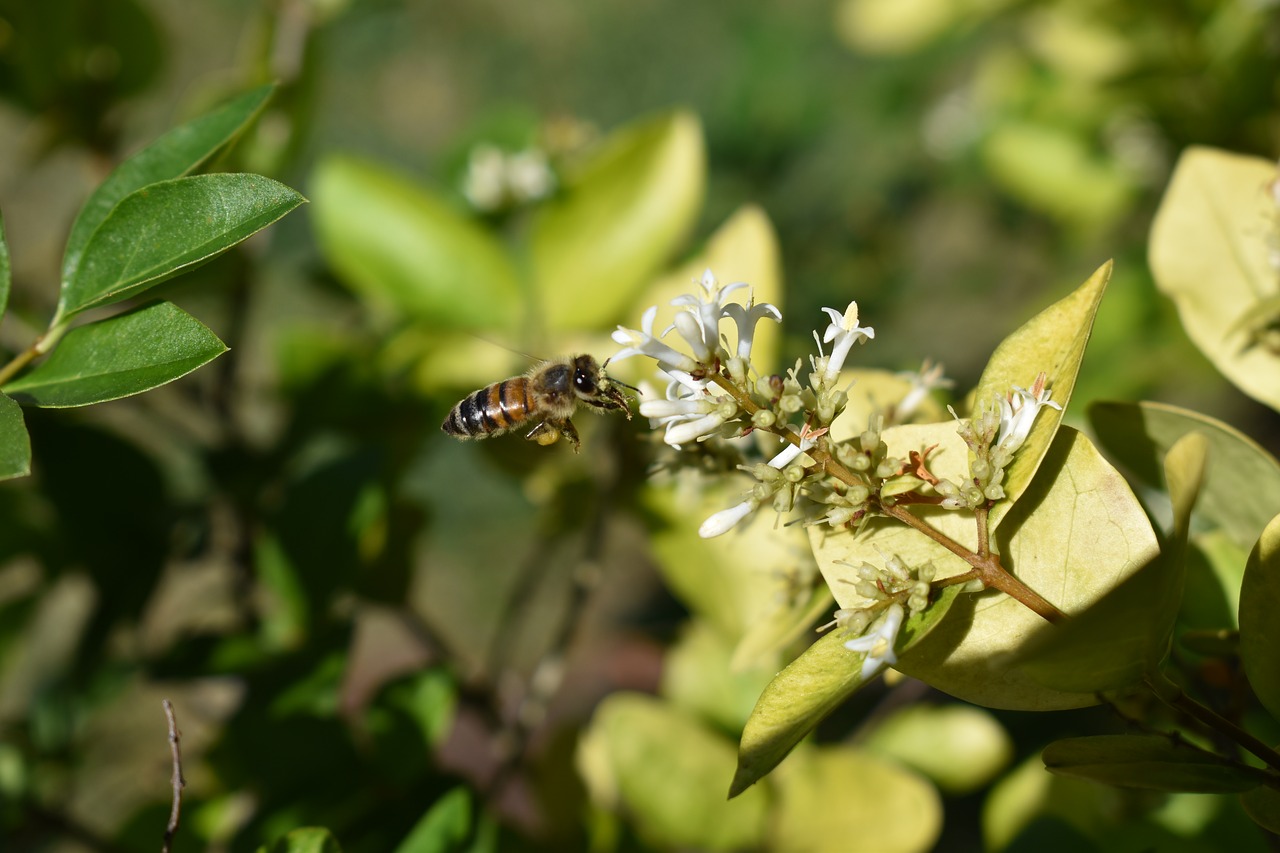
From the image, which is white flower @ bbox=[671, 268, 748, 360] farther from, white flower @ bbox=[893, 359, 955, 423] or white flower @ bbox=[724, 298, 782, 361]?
white flower @ bbox=[893, 359, 955, 423]

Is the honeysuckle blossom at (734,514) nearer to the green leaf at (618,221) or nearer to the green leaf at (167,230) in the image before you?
the green leaf at (167,230)

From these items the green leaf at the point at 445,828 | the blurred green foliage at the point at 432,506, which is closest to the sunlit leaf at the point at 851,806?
the blurred green foliage at the point at 432,506

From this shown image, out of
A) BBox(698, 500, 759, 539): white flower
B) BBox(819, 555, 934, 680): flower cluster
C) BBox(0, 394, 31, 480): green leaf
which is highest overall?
BBox(0, 394, 31, 480): green leaf

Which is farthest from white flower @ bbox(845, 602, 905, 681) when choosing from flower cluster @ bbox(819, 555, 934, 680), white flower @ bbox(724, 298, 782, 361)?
white flower @ bbox(724, 298, 782, 361)

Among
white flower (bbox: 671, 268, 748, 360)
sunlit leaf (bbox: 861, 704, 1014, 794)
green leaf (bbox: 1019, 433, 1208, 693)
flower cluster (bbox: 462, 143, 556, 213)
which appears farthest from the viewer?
flower cluster (bbox: 462, 143, 556, 213)

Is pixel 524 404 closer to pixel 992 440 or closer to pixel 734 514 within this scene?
pixel 734 514

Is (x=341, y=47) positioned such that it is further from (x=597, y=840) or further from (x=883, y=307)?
(x=597, y=840)
